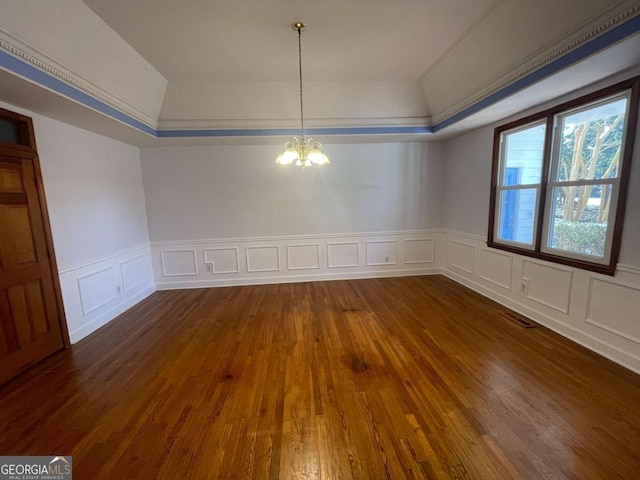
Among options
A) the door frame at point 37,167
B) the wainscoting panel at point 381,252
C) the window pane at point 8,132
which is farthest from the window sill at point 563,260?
the window pane at point 8,132

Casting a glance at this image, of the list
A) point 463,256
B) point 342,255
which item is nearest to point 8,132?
point 342,255

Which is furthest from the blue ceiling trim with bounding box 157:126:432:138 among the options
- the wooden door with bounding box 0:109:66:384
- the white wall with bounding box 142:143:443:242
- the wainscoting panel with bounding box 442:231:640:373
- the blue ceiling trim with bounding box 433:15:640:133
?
the wainscoting panel with bounding box 442:231:640:373

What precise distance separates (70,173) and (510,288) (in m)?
5.72

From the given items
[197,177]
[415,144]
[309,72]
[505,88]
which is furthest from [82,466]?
[415,144]

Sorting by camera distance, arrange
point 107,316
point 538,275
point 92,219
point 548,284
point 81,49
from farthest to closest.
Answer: point 107,316
point 92,219
point 538,275
point 548,284
point 81,49

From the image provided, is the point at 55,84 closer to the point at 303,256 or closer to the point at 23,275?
the point at 23,275

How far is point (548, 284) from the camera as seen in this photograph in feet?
10.1

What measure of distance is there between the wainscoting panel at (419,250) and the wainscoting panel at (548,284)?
6.24 feet

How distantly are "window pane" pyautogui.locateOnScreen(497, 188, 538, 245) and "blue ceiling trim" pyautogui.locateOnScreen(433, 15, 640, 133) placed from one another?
1.24 m

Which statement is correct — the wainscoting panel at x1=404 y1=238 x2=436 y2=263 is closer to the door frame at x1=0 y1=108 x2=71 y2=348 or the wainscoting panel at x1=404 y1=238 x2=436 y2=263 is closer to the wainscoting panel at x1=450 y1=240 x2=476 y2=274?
the wainscoting panel at x1=450 y1=240 x2=476 y2=274

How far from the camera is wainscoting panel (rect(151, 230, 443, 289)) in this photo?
482 cm

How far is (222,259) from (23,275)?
8.49ft

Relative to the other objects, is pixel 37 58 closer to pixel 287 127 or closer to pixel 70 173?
pixel 70 173

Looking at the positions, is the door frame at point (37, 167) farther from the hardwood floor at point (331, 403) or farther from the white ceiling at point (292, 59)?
the hardwood floor at point (331, 403)
